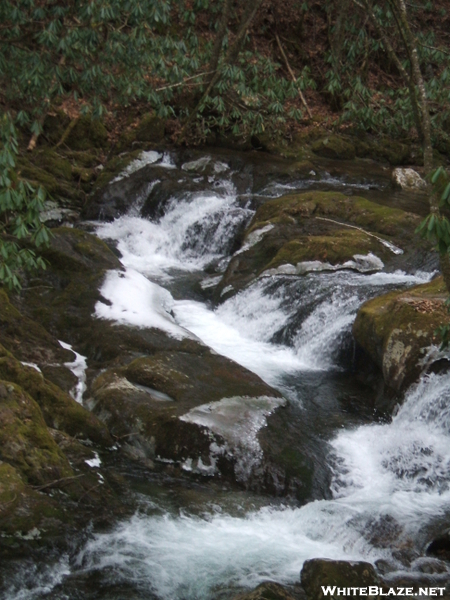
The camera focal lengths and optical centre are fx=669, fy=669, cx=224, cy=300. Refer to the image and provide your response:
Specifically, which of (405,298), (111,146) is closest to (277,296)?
(405,298)

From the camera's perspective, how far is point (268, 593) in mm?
3885

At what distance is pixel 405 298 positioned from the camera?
774 centimetres

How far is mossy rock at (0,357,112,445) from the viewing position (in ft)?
18.9

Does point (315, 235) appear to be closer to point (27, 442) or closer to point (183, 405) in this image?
point (183, 405)

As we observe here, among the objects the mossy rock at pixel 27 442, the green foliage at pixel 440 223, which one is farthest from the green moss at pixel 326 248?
the green foliage at pixel 440 223

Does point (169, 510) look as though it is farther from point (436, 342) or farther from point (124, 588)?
point (436, 342)

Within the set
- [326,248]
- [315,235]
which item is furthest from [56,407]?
[315,235]

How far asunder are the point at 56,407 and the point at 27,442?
39.4 inches

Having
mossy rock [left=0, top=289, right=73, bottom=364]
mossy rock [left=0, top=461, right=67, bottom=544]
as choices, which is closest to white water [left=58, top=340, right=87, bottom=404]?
mossy rock [left=0, top=289, right=73, bottom=364]

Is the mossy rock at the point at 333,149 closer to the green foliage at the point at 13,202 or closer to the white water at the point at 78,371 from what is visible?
the white water at the point at 78,371

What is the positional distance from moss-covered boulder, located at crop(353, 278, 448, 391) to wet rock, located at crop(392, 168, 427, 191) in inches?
311

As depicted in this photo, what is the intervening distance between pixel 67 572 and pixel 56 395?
1963 millimetres

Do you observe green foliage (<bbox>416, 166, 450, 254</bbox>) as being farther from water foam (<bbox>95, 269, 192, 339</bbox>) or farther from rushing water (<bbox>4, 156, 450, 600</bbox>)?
water foam (<bbox>95, 269, 192, 339</bbox>)

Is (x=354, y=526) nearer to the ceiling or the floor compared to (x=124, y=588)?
nearer to the ceiling
